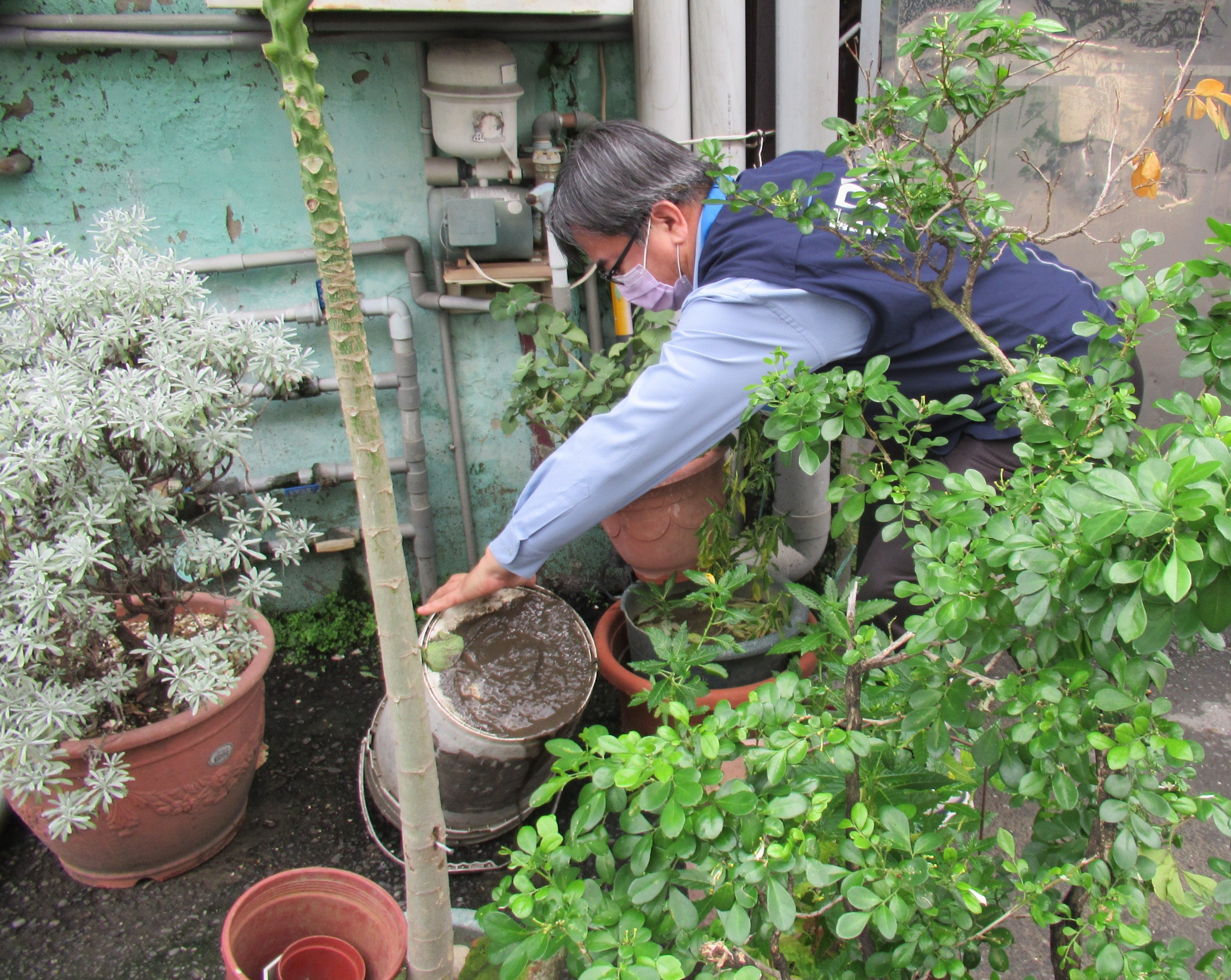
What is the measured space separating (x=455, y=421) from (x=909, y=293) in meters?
1.97

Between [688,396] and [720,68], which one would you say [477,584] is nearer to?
→ [688,396]

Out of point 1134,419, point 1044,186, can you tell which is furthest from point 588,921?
point 1044,186

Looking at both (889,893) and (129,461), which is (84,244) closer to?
(129,461)

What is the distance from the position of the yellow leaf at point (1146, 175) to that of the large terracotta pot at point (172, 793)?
90.5 inches

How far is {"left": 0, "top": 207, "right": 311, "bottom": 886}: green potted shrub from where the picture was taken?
187 centimetres

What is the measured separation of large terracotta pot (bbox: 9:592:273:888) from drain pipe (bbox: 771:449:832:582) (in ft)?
5.65

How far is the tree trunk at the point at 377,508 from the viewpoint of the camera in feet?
3.37

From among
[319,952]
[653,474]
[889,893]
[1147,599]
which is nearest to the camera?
[1147,599]

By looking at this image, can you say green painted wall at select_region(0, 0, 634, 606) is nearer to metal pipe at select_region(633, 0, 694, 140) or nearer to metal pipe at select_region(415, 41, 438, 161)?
metal pipe at select_region(415, 41, 438, 161)

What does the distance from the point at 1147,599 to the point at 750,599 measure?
200cm

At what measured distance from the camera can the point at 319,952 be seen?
5.52ft

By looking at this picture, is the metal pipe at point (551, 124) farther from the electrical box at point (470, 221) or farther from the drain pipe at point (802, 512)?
the drain pipe at point (802, 512)

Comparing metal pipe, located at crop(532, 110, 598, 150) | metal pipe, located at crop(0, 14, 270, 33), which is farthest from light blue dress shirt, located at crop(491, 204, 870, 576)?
metal pipe, located at crop(0, 14, 270, 33)

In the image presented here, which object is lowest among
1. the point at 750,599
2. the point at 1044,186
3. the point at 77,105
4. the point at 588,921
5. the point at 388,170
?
the point at 750,599
